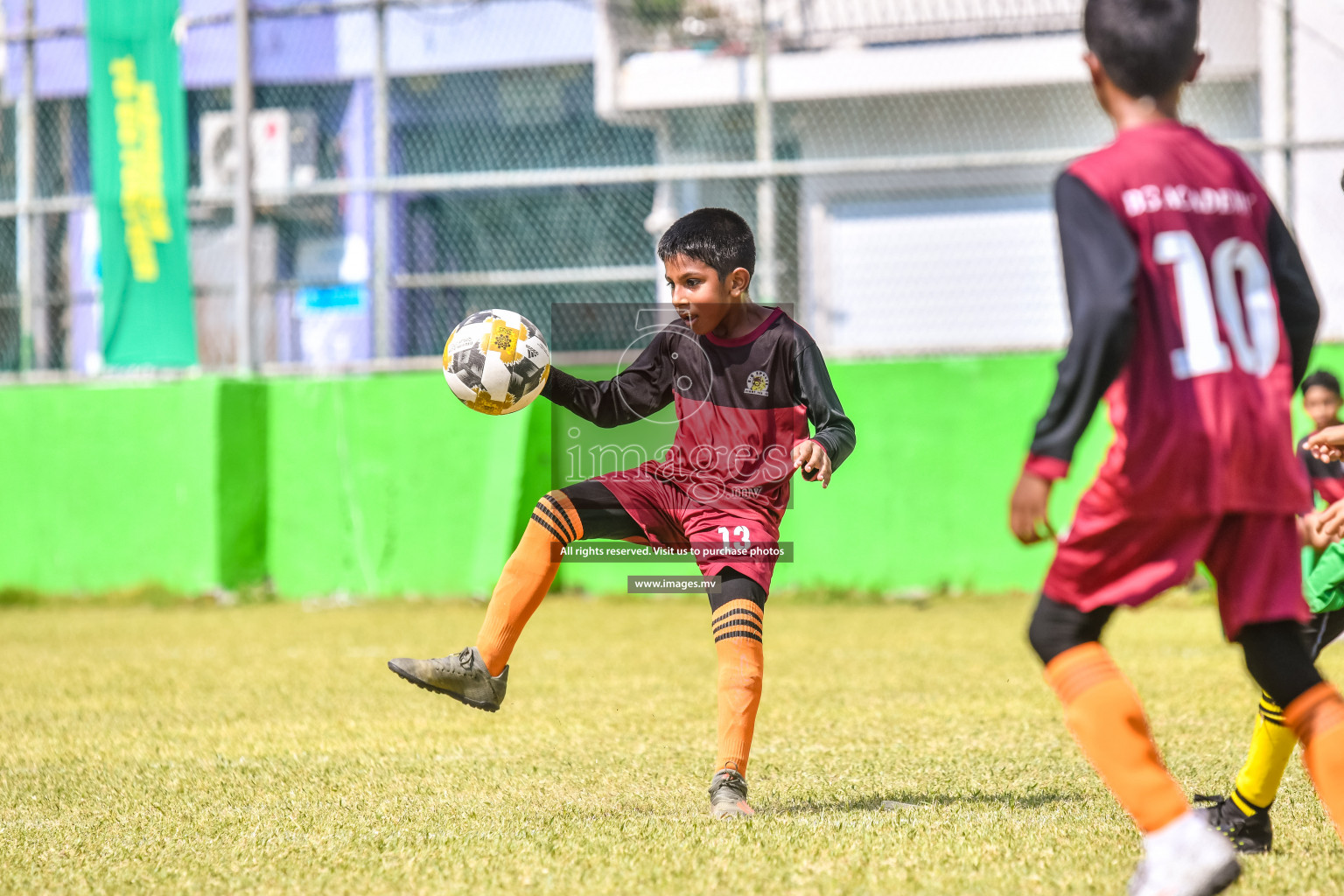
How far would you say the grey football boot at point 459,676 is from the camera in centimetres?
371

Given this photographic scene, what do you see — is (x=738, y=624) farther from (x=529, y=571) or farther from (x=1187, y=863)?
(x=1187, y=863)

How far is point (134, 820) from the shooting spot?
362 cm

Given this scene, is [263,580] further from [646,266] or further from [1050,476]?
[1050,476]

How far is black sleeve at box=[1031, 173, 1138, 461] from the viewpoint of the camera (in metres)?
2.46

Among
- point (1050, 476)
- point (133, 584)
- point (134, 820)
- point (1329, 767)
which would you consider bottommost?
point (133, 584)

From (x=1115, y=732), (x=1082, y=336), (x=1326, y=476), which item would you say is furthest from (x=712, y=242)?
(x=1326, y=476)

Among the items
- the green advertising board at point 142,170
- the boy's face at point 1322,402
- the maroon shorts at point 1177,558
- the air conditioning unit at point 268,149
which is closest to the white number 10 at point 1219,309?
the maroon shorts at point 1177,558

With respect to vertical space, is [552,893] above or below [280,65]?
below

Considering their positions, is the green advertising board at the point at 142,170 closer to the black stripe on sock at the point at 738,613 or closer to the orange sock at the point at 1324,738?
the black stripe on sock at the point at 738,613

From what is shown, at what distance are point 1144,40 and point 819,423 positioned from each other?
142 cm

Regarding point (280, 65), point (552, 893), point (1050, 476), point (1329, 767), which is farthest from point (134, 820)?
point (280, 65)

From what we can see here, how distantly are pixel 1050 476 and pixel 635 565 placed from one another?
748 cm

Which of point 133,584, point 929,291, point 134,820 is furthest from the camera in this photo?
point 133,584

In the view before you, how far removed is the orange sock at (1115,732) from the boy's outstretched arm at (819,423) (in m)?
0.93
